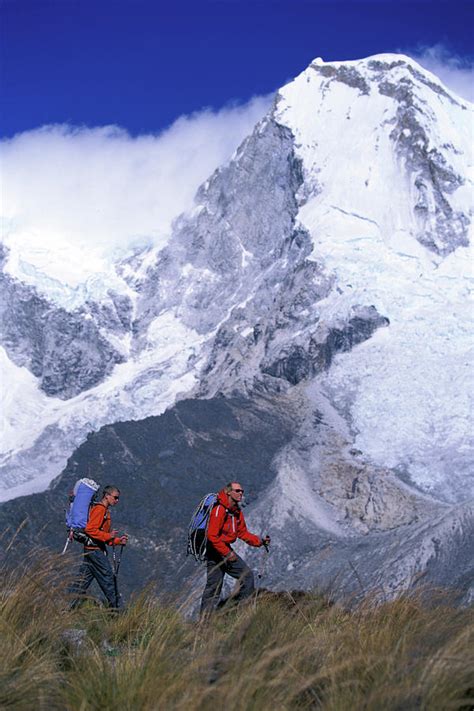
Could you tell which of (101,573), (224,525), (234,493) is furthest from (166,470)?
(224,525)

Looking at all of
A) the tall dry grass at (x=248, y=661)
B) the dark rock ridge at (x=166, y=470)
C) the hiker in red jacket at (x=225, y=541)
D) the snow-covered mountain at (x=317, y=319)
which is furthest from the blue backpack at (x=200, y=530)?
the dark rock ridge at (x=166, y=470)

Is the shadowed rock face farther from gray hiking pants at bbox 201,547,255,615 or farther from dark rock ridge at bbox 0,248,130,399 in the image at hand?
dark rock ridge at bbox 0,248,130,399

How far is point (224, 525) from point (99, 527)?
1.36m

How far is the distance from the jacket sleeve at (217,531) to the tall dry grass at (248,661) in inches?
102

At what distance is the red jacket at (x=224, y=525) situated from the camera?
31.5 ft

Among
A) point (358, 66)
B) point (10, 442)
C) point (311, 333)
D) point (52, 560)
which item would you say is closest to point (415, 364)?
point (311, 333)

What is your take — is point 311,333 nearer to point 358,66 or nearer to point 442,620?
point 358,66

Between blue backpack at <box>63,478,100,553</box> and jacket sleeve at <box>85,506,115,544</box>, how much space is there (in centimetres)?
8

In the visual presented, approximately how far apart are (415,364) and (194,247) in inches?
3152

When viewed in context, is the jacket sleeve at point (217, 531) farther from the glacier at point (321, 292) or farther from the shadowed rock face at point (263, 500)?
the glacier at point (321, 292)

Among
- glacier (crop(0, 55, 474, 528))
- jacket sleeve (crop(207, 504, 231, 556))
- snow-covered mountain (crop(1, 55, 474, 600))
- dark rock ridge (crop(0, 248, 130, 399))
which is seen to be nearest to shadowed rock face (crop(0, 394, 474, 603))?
snow-covered mountain (crop(1, 55, 474, 600))

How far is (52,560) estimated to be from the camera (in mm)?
7184

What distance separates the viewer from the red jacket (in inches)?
378

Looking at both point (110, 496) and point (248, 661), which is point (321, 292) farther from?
point (248, 661)
